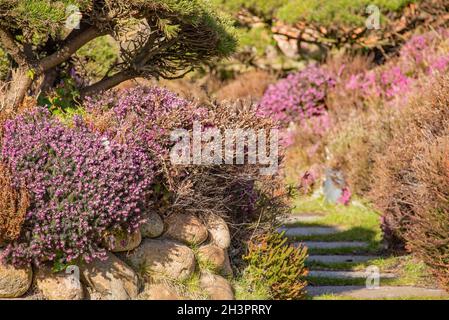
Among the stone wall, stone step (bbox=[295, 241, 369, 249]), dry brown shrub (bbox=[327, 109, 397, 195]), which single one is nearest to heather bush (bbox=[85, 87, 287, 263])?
the stone wall

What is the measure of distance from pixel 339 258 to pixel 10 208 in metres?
5.61

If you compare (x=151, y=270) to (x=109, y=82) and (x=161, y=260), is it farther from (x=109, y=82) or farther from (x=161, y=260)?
(x=109, y=82)

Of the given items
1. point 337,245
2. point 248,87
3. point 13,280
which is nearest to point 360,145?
point 337,245

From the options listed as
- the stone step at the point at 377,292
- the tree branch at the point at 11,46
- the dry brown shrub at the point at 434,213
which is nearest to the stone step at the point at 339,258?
the stone step at the point at 377,292

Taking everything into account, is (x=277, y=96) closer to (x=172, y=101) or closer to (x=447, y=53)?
(x=447, y=53)

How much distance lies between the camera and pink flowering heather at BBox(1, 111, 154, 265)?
6422 millimetres

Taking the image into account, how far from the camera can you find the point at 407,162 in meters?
10.3

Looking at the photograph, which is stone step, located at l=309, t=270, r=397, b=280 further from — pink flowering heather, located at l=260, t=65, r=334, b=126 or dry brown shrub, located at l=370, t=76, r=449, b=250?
pink flowering heather, located at l=260, t=65, r=334, b=126

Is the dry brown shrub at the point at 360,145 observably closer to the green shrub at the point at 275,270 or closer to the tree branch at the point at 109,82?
the green shrub at the point at 275,270

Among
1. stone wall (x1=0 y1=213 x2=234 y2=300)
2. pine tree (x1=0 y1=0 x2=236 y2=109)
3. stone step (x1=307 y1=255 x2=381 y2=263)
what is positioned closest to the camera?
stone wall (x1=0 y1=213 x2=234 y2=300)

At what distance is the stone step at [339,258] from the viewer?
34.9 ft

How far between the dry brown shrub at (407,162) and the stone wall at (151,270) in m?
3.10

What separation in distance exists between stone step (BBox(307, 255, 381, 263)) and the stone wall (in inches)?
123

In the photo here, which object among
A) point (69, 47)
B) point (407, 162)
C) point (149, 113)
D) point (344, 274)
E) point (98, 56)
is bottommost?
point (344, 274)
